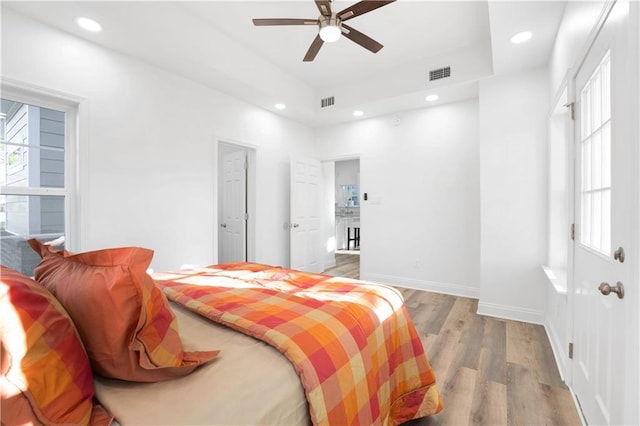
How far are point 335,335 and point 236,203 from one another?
12.2ft

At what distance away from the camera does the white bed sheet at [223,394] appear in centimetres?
74

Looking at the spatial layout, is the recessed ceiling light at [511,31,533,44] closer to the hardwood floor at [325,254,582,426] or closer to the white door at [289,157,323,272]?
the hardwood floor at [325,254,582,426]

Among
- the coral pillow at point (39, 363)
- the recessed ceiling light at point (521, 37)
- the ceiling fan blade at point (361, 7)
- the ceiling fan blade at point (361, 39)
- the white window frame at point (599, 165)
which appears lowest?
the coral pillow at point (39, 363)

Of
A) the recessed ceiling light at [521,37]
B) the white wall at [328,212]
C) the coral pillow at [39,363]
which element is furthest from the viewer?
the white wall at [328,212]

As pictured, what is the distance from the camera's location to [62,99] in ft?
7.90

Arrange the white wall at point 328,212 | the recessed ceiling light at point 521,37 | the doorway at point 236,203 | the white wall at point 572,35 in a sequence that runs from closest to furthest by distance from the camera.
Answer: the white wall at point 572,35 < the recessed ceiling light at point 521,37 < the doorway at point 236,203 < the white wall at point 328,212

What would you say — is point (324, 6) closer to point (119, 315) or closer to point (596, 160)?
point (596, 160)

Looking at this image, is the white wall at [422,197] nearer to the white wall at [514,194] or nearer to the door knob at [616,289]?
the white wall at [514,194]

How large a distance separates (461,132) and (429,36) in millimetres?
1345

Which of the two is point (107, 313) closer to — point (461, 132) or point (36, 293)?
point (36, 293)

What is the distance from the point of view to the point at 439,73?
3.58 meters

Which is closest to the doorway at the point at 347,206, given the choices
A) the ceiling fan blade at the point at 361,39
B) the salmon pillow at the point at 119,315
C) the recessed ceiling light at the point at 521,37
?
the recessed ceiling light at the point at 521,37

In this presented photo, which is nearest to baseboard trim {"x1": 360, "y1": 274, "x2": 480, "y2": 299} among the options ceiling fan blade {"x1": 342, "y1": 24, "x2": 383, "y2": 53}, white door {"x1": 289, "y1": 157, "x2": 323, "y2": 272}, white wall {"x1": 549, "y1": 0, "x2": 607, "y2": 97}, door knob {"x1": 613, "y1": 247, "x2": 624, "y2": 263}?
white door {"x1": 289, "y1": 157, "x2": 323, "y2": 272}

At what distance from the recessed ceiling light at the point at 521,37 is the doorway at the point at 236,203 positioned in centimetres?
324
